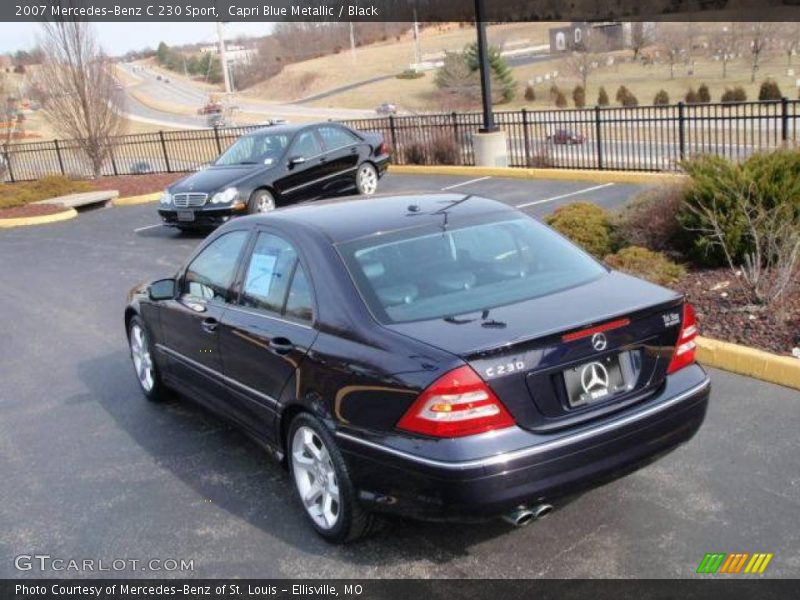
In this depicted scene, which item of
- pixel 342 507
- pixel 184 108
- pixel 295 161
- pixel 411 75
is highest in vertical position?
pixel 295 161

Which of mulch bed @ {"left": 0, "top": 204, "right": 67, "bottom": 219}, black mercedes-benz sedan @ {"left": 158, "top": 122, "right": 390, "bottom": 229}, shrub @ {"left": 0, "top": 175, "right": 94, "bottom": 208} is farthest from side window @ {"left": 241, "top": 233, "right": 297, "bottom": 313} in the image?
shrub @ {"left": 0, "top": 175, "right": 94, "bottom": 208}

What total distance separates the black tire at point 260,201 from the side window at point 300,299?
9170 millimetres

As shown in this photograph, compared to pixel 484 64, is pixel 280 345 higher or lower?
lower

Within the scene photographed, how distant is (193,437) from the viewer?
18.5ft

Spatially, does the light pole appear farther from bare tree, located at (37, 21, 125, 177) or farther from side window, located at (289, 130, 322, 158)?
bare tree, located at (37, 21, 125, 177)

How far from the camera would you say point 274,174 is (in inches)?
543

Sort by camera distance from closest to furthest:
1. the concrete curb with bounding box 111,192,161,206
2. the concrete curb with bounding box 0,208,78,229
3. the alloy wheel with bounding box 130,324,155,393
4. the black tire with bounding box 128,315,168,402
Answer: the black tire with bounding box 128,315,168,402 < the alloy wheel with bounding box 130,324,155,393 < the concrete curb with bounding box 0,208,78,229 < the concrete curb with bounding box 111,192,161,206

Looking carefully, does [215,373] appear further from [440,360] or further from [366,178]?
[366,178]

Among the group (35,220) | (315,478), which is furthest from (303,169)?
(315,478)

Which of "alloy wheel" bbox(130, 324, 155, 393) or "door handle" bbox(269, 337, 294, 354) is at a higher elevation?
"door handle" bbox(269, 337, 294, 354)

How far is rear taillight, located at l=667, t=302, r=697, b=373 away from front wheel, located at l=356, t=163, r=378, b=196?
1151 cm

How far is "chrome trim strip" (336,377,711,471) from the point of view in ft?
11.1

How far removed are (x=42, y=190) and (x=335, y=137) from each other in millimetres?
9504

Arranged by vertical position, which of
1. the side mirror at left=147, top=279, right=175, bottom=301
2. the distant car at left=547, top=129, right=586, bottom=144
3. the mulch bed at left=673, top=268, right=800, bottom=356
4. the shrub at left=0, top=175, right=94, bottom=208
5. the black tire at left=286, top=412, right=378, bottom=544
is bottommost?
the shrub at left=0, top=175, right=94, bottom=208
